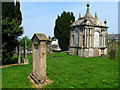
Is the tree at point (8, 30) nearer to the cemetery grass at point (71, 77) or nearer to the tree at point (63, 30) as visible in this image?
the cemetery grass at point (71, 77)

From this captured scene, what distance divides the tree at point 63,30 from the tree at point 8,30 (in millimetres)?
14627

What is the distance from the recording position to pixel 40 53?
552 centimetres

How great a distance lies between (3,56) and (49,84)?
24.9ft

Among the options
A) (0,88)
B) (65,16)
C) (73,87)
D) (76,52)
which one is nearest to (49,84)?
(73,87)

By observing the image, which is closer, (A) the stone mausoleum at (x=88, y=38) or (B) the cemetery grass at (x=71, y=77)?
(B) the cemetery grass at (x=71, y=77)

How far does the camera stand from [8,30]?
10359 millimetres

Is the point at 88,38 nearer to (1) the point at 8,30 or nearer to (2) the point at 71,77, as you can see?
(2) the point at 71,77

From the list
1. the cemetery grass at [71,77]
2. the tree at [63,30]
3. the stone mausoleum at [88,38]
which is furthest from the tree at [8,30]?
the tree at [63,30]

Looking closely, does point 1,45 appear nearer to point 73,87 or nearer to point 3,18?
point 3,18

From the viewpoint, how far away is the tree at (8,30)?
1047 cm

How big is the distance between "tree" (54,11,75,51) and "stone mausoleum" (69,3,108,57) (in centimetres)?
668

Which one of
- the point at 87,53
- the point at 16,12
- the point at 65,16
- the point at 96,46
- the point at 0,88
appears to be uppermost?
the point at 65,16

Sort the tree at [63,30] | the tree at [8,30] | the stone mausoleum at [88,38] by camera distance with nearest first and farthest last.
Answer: the tree at [8,30]
the stone mausoleum at [88,38]
the tree at [63,30]

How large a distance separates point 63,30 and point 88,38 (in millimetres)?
10834
